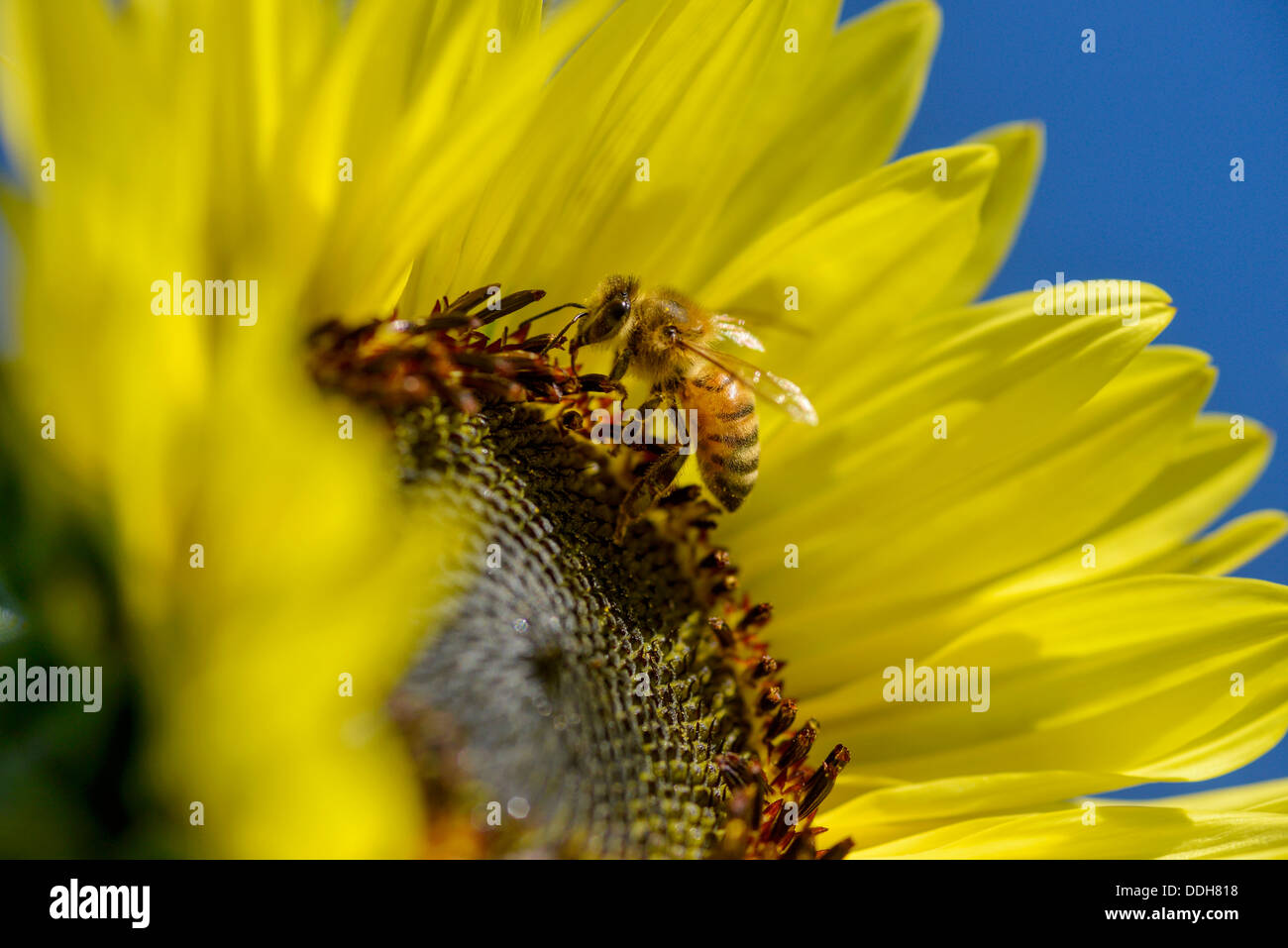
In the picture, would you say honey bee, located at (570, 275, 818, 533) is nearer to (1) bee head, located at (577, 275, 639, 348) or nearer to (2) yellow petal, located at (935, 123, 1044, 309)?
(1) bee head, located at (577, 275, 639, 348)

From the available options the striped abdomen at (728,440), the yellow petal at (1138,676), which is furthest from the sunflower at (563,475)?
the striped abdomen at (728,440)

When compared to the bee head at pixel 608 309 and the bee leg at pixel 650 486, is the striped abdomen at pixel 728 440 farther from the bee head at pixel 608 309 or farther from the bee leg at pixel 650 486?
the bee head at pixel 608 309

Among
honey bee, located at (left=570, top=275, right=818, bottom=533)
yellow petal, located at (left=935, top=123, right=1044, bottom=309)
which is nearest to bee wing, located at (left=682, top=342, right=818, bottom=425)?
honey bee, located at (left=570, top=275, right=818, bottom=533)

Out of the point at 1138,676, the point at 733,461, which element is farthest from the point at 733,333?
the point at 1138,676

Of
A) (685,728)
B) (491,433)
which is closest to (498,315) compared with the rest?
(491,433)

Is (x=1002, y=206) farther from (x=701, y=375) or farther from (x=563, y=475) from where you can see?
(x=563, y=475)
